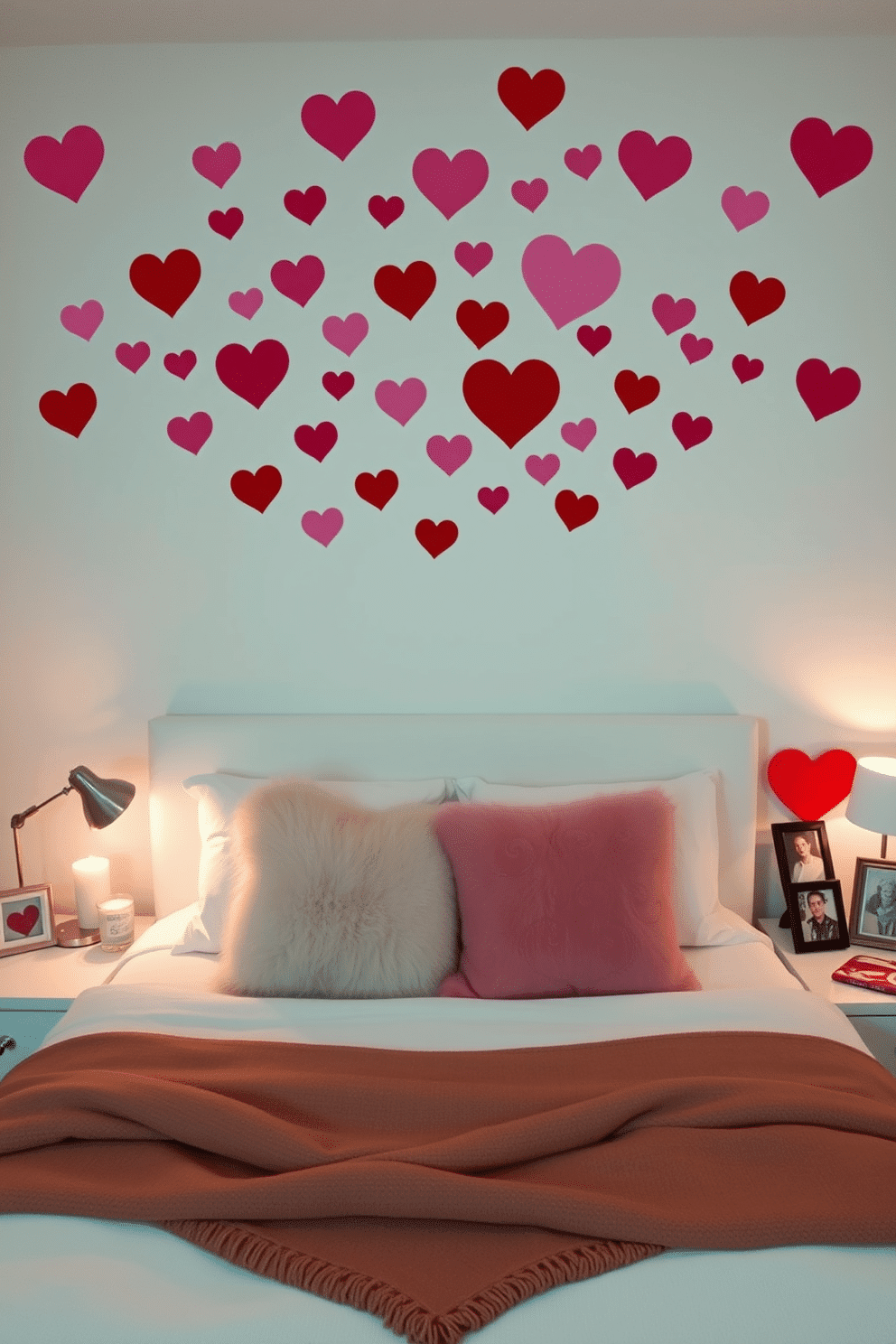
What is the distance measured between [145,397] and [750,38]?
1.67m

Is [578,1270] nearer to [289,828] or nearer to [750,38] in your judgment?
[289,828]

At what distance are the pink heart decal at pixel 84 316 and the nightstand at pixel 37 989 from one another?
1529mm

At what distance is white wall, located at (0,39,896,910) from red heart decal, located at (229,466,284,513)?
0.03 meters

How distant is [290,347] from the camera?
237cm

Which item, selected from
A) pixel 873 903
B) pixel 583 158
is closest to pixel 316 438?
pixel 583 158

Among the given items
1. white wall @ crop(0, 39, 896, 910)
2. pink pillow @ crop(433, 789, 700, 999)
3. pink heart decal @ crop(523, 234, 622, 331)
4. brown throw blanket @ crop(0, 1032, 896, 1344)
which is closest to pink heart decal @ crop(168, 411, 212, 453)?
white wall @ crop(0, 39, 896, 910)

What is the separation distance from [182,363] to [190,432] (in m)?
0.17

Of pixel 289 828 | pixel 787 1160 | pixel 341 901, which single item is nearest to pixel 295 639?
pixel 289 828

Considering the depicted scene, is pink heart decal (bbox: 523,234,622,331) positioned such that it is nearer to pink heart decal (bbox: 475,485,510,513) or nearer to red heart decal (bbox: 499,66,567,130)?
red heart decal (bbox: 499,66,567,130)

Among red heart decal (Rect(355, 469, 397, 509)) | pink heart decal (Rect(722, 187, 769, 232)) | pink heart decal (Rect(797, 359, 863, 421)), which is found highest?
pink heart decal (Rect(722, 187, 769, 232))

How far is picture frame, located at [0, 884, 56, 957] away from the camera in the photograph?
2.29m

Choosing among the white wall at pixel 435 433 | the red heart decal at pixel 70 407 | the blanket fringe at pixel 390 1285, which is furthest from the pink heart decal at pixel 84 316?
the blanket fringe at pixel 390 1285

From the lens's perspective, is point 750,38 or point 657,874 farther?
point 750,38

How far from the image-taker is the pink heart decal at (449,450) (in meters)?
2.38
